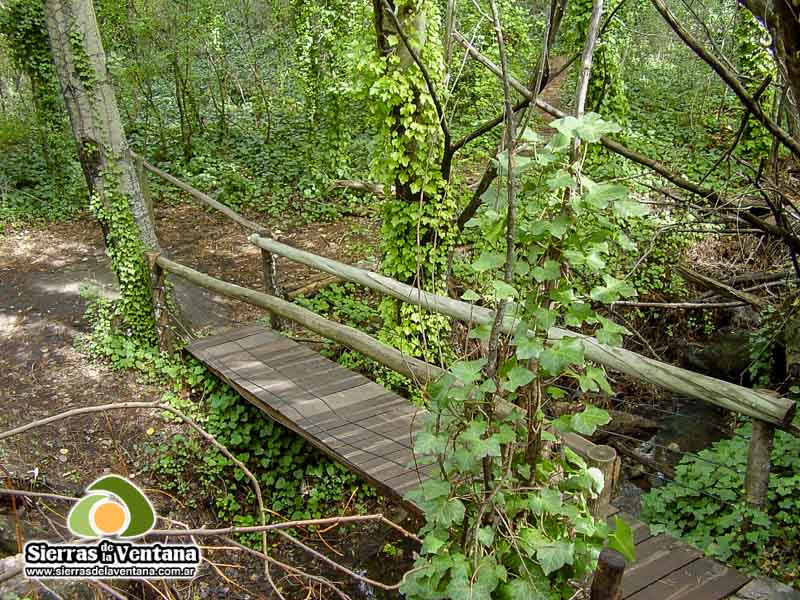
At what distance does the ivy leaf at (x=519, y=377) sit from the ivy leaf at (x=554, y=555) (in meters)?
0.48

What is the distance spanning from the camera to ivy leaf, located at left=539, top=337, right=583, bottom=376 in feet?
6.38

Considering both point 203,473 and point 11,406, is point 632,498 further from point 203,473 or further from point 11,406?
point 11,406

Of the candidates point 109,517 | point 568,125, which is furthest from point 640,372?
point 109,517

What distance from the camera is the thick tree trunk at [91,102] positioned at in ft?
17.6

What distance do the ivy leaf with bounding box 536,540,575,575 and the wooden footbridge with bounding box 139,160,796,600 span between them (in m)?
0.21

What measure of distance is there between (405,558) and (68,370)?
10.7ft

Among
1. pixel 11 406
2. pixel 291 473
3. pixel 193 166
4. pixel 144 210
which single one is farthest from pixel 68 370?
pixel 193 166

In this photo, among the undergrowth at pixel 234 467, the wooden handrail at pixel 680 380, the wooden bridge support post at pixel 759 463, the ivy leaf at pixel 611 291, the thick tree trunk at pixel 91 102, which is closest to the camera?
the ivy leaf at pixel 611 291

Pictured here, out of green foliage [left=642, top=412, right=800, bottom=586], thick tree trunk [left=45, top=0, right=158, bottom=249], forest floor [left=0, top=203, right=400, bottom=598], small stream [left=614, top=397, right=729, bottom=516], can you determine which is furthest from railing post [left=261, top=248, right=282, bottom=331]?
green foliage [left=642, top=412, right=800, bottom=586]

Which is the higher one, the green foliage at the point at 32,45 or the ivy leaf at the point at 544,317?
the green foliage at the point at 32,45

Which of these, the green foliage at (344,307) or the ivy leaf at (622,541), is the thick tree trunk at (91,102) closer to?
the green foliage at (344,307)

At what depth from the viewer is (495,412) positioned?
220 centimetres

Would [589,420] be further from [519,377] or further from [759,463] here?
[759,463]

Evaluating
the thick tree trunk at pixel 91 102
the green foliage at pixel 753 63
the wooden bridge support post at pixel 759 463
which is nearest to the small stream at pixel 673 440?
the wooden bridge support post at pixel 759 463
